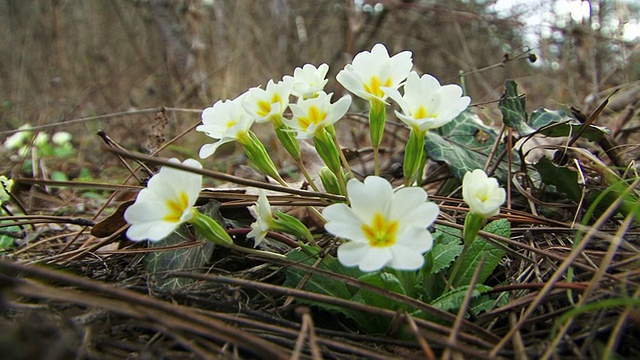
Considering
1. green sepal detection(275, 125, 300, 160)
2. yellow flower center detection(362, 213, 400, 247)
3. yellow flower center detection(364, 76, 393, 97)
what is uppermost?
yellow flower center detection(364, 76, 393, 97)

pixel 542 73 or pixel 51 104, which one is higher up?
pixel 542 73

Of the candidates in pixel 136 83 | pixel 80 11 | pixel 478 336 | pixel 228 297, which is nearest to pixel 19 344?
pixel 228 297

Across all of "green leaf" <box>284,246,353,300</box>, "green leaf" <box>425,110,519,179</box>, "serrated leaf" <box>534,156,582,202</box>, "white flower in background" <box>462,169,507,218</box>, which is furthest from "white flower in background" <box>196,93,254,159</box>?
"serrated leaf" <box>534,156,582,202</box>

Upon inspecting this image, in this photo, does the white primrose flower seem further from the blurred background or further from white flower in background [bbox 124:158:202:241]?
the blurred background

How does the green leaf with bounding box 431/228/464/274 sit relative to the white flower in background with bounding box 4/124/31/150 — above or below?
below

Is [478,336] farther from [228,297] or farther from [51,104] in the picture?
[51,104]

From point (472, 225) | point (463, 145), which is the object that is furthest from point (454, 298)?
point (463, 145)

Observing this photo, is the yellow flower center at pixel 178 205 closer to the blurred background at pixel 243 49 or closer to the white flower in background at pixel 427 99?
the white flower in background at pixel 427 99
